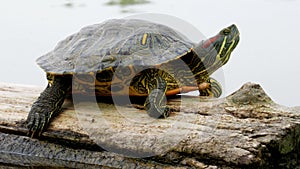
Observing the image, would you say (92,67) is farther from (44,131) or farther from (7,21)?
(7,21)

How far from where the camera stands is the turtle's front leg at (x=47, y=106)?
230cm

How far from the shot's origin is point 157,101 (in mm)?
2236

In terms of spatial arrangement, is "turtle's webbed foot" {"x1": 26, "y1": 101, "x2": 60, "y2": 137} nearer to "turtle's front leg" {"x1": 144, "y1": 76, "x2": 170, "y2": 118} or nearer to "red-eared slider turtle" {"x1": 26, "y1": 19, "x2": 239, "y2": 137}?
"red-eared slider turtle" {"x1": 26, "y1": 19, "x2": 239, "y2": 137}

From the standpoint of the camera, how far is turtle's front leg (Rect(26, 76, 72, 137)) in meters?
2.30

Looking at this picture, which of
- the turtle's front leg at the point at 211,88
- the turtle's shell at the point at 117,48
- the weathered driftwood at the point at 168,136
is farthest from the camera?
the turtle's front leg at the point at 211,88

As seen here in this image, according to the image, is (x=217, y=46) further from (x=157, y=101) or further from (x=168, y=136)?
(x=168, y=136)

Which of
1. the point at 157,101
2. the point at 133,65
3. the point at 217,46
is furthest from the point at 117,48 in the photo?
the point at 217,46

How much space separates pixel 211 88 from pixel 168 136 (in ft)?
1.94

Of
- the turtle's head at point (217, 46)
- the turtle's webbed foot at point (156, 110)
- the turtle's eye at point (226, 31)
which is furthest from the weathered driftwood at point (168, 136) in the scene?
the turtle's eye at point (226, 31)

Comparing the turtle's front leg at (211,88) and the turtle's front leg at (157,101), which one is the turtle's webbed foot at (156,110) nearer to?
the turtle's front leg at (157,101)

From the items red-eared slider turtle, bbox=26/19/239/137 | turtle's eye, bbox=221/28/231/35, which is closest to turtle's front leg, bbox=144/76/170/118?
red-eared slider turtle, bbox=26/19/239/137

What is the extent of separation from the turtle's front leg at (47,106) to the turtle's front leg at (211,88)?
64 cm

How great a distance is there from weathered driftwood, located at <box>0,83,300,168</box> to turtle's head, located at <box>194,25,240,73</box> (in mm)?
198

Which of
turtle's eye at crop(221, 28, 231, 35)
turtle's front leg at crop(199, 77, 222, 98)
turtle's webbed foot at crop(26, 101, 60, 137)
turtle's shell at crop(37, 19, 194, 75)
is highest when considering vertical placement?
turtle's eye at crop(221, 28, 231, 35)
